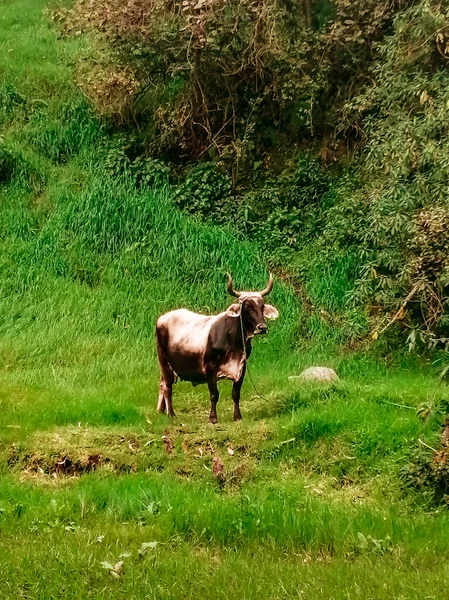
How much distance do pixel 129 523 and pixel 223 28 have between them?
949cm

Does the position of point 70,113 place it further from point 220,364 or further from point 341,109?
point 220,364

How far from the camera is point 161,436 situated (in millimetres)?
7602

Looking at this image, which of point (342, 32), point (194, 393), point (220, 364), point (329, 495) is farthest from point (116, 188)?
point (329, 495)

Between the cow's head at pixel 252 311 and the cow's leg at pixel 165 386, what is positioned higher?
the cow's head at pixel 252 311

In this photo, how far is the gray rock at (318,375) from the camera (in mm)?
9219

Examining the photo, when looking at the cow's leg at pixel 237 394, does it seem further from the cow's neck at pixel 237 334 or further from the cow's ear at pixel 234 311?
the cow's ear at pixel 234 311

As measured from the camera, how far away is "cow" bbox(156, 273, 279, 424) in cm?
759

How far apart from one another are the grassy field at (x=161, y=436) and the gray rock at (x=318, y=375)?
0.86 feet

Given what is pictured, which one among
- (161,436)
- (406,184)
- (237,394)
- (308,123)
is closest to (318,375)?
(237,394)

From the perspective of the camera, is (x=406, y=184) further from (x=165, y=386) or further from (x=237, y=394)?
(x=165, y=386)

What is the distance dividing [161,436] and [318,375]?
7.85 feet

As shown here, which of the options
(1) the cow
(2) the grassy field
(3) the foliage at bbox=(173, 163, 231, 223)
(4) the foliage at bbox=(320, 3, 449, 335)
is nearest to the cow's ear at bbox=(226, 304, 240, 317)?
(1) the cow

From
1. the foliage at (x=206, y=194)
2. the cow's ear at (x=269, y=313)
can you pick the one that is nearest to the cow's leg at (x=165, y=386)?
the cow's ear at (x=269, y=313)

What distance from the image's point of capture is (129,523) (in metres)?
5.79
